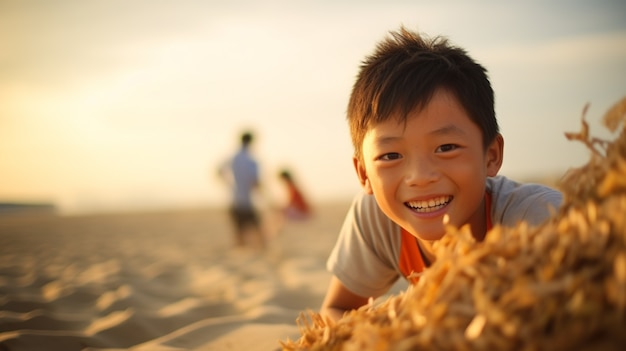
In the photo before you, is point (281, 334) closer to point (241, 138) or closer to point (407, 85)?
point (407, 85)

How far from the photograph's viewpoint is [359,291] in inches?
92.6

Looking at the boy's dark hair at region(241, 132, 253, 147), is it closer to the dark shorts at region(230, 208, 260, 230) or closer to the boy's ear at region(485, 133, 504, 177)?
the dark shorts at region(230, 208, 260, 230)

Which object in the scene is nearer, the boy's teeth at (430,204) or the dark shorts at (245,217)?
the boy's teeth at (430,204)

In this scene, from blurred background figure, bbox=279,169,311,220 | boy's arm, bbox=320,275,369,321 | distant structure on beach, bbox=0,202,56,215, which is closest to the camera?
boy's arm, bbox=320,275,369,321

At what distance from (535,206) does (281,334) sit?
1209 mm

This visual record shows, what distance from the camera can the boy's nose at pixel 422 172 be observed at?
1698 mm

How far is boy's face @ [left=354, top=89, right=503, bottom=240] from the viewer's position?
1.71 meters

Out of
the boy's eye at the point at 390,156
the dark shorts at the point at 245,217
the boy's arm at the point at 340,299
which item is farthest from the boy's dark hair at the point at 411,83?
the dark shorts at the point at 245,217

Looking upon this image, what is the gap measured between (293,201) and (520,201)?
850 centimetres

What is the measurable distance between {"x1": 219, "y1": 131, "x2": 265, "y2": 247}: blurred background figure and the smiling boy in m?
7.00

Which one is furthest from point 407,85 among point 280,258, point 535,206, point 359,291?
point 280,258

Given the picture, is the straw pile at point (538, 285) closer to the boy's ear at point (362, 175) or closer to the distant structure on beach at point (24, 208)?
the boy's ear at point (362, 175)

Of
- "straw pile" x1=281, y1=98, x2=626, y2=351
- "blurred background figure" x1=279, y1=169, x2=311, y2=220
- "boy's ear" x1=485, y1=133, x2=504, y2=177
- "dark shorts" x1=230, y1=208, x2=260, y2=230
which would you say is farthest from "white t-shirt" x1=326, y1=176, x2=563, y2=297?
"blurred background figure" x1=279, y1=169, x2=311, y2=220

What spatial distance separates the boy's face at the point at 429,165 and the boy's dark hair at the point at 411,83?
0.14ft
